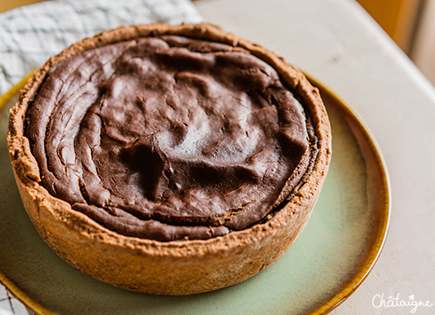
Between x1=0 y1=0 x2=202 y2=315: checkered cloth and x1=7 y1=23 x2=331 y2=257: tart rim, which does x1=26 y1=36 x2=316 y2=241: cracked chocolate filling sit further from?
x1=0 y1=0 x2=202 y2=315: checkered cloth

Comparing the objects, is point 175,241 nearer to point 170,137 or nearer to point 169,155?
point 169,155

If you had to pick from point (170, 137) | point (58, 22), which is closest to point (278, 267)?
point (170, 137)

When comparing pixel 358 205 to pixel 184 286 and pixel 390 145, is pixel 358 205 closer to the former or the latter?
pixel 390 145

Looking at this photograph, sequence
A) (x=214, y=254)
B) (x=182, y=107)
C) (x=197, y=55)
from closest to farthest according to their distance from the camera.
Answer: (x=214, y=254) < (x=182, y=107) < (x=197, y=55)

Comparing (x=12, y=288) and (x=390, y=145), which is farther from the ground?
(x=390, y=145)

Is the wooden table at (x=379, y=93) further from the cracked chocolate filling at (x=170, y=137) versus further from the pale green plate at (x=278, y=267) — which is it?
the cracked chocolate filling at (x=170, y=137)

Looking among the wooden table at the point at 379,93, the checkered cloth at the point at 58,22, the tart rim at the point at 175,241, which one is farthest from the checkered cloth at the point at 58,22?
the tart rim at the point at 175,241

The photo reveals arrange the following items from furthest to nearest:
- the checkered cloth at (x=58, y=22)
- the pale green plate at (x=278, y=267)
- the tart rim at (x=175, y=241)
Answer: the checkered cloth at (x=58, y=22)
the pale green plate at (x=278, y=267)
the tart rim at (x=175, y=241)

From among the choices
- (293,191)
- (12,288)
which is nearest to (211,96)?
(293,191)
